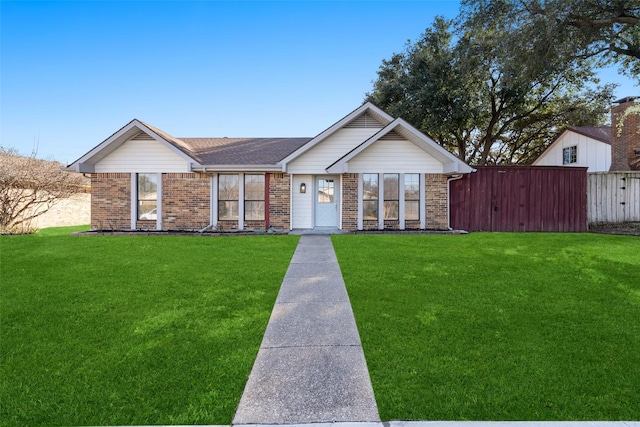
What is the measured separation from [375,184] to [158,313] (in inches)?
393

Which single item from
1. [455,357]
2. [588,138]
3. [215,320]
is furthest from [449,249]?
[588,138]

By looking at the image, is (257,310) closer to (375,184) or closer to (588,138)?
(375,184)

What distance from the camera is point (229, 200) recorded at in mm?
13547

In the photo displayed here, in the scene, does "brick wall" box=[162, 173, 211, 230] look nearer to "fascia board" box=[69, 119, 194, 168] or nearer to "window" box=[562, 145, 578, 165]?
"fascia board" box=[69, 119, 194, 168]

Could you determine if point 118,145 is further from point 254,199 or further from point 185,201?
point 254,199

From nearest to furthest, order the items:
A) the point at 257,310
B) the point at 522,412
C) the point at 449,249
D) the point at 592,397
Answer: the point at 522,412, the point at 592,397, the point at 257,310, the point at 449,249

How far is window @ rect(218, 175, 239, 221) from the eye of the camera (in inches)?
533

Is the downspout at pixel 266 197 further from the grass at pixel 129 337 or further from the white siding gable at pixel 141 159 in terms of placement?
the grass at pixel 129 337

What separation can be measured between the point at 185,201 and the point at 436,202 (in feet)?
33.2

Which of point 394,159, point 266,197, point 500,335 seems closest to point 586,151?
point 394,159

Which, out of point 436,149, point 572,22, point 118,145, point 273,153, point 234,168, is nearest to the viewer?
point 572,22

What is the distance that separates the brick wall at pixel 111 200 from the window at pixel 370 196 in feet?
31.2

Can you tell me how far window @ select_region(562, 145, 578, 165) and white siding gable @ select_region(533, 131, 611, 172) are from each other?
0.21m

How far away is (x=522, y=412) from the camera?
2.46 m
